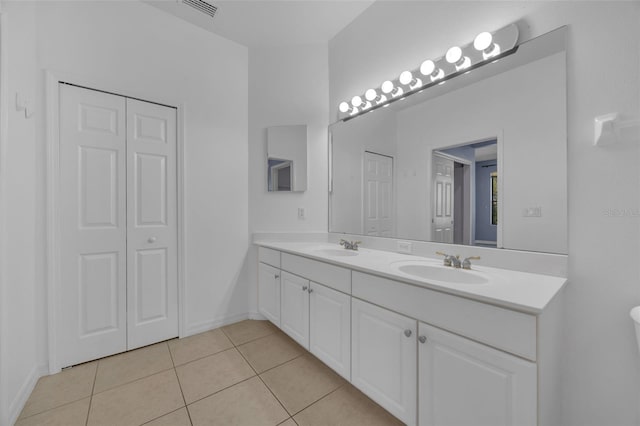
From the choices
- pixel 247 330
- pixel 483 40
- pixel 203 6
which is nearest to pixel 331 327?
pixel 247 330

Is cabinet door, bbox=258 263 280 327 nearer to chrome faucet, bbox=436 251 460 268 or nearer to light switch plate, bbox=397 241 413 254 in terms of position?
light switch plate, bbox=397 241 413 254

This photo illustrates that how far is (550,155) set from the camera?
124 cm

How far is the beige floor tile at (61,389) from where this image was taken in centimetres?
147

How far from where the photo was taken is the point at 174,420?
1.36 metres

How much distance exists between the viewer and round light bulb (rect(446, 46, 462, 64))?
1511mm

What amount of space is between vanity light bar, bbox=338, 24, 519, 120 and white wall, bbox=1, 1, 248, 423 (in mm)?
1248

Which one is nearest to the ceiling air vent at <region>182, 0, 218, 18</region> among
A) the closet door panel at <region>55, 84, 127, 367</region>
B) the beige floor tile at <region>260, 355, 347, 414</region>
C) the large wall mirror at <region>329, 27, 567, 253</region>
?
the closet door panel at <region>55, 84, 127, 367</region>

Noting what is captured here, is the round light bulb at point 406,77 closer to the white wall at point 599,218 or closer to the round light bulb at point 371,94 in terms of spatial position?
the round light bulb at point 371,94

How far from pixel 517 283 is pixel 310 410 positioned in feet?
4.02

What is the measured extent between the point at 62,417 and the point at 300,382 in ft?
4.15

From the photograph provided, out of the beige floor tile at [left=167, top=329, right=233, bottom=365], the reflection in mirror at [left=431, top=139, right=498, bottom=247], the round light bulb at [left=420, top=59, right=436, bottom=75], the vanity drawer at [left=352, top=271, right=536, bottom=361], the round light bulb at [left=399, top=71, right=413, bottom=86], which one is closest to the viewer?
the vanity drawer at [left=352, top=271, right=536, bottom=361]

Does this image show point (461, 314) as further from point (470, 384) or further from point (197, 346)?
point (197, 346)

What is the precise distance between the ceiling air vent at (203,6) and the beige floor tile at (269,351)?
8.97 feet

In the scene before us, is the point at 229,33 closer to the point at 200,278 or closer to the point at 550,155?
the point at 200,278
